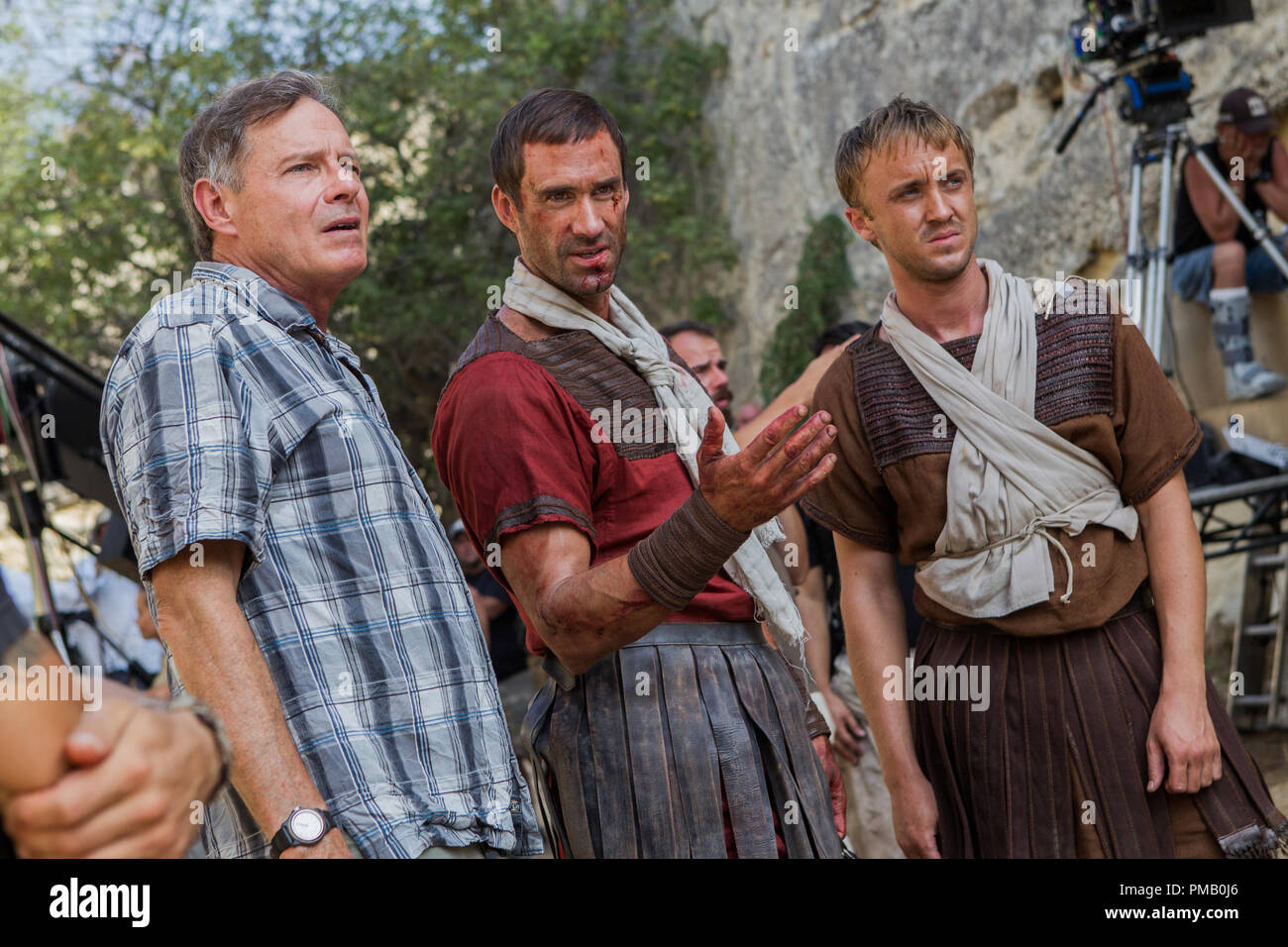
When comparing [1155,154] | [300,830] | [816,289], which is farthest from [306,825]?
[816,289]

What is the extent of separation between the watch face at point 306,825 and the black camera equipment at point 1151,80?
358 cm

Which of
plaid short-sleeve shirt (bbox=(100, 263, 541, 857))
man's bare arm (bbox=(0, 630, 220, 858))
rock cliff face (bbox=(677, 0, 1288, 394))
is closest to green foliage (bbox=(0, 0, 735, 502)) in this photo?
rock cliff face (bbox=(677, 0, 1288, 394))

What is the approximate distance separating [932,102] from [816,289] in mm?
1482

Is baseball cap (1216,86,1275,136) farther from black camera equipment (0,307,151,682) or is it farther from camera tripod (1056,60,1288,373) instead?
black camera equipment (0,307,151,682)

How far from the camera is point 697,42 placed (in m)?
10.7

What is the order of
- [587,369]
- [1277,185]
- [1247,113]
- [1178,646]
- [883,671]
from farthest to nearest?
[1277,185], [1247,113], [883,671], [1178,646], [587,369]

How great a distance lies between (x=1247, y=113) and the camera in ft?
16.9

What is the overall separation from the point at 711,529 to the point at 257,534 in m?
0.57

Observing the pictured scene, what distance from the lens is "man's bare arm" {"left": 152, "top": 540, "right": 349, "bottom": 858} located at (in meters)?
1.61

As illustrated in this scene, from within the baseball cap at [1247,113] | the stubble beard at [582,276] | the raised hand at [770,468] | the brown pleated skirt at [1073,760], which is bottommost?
the brown pleated skirt at [1073,760]

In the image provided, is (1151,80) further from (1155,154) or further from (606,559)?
(606,559)

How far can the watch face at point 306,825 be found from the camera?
159 centimetres

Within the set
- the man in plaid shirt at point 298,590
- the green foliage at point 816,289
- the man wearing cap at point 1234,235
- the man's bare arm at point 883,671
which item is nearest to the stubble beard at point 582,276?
the man in plaid shirt at point 298,590

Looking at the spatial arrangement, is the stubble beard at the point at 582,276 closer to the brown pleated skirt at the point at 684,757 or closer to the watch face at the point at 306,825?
the brown pleated skirt at the point at 684,757
